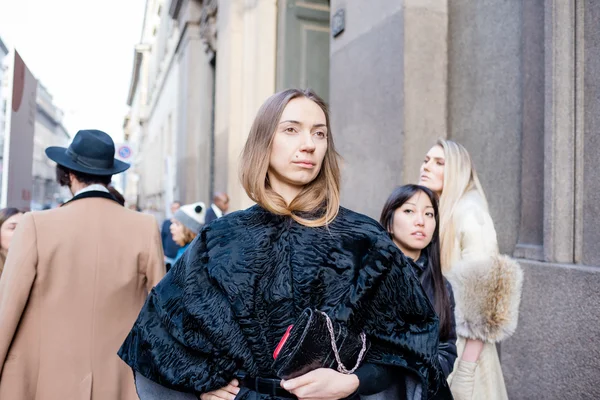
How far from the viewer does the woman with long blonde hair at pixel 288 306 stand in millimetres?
1635

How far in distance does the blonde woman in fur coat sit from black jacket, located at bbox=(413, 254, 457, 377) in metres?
0.13

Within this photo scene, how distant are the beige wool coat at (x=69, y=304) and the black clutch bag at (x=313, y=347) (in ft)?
5.23

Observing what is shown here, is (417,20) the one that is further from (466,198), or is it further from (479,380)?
(479,380)

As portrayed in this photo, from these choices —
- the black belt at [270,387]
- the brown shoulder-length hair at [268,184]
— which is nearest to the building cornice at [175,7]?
the brown shoulder-length hair at [268,184]

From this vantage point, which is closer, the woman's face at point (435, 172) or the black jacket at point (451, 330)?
the black jacket at point (451, 330)

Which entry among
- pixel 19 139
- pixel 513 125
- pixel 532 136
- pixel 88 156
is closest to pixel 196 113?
pixel 19 139

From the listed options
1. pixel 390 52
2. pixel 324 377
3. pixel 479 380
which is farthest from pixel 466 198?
pixel 390 52

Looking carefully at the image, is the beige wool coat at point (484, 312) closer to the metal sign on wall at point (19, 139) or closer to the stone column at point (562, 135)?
the stone column at point (562, 135)

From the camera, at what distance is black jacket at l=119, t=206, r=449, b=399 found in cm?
166

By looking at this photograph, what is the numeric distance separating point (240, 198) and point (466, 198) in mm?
7197

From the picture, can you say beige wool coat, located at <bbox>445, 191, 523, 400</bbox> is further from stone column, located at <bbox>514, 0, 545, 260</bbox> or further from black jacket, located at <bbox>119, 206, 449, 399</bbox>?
stone column, located at <bbox>514, 0, 545, 260</bbox>

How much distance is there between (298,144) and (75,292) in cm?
168

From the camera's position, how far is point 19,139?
5.13 meters

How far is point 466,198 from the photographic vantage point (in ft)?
10.6
